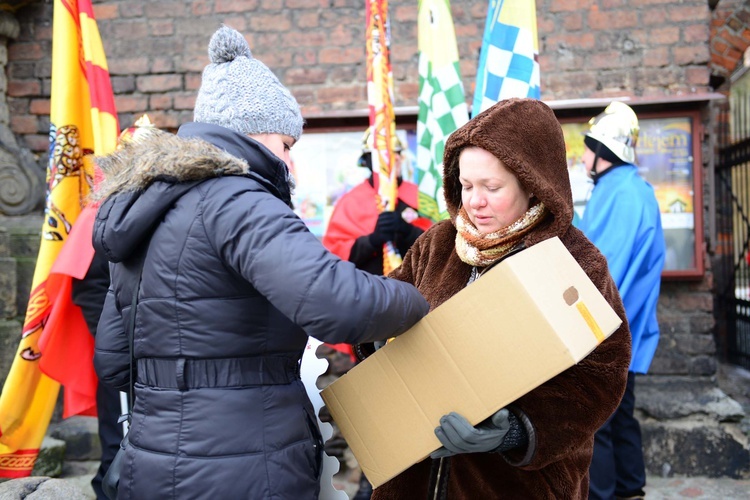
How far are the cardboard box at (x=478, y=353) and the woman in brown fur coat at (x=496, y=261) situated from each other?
8 centimetres

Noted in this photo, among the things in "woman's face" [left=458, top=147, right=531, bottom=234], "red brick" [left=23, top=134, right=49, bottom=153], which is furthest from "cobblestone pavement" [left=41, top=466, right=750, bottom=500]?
"woman's face" [left=458, top=147, right=531, bottom=234]

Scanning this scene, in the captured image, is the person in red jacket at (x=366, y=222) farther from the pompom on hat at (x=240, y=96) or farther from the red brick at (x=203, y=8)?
the pompom on hat at (x=240, y=96)

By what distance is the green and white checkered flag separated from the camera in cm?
352

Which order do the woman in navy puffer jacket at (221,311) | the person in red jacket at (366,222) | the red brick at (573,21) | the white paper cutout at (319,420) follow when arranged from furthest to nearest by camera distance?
1. the red brick at (573,21)
2. the person in red jacket at (366,222)
3. the white paper cutout at (319,420)
4. the woman in navy puffer jacket at (221,311)

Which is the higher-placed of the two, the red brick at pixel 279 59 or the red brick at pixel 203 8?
the red brick at pixel 203 8

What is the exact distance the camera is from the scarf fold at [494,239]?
1.76 m

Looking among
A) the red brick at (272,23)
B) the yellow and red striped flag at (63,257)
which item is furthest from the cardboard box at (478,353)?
the red brick at (272,23)

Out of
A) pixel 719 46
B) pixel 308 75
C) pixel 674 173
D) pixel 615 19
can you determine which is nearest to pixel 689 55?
pixel 615 19

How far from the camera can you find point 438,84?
359 centimetres

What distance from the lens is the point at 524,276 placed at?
143 centimetres

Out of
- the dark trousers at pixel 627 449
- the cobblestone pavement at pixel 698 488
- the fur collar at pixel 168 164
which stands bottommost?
the cobblestone pavement at pixel 698 488

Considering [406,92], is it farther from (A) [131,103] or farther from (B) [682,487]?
(B) [682,487]

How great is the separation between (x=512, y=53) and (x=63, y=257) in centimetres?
237

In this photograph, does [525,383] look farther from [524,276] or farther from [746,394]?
[746,394]
